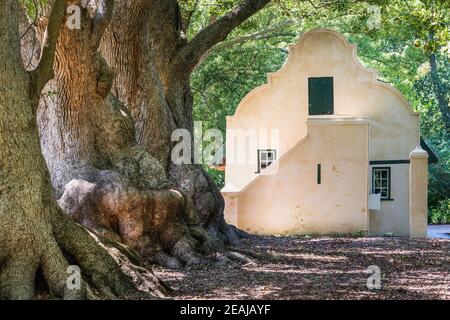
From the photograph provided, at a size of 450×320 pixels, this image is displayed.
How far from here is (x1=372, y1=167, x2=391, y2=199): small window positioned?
31.7m

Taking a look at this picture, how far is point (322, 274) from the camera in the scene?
1593 cm

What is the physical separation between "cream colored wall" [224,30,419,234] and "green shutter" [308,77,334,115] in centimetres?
18

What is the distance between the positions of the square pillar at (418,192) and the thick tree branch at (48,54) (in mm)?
16009

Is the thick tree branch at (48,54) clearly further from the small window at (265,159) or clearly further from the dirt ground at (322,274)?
the small window at (265,159)

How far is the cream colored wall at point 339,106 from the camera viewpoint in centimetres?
3177

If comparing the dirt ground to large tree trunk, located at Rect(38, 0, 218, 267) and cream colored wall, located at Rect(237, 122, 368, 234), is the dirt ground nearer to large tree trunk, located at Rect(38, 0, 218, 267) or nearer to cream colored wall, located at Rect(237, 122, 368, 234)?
large tree trunk, located at Rect(38, 0, 218, 267)

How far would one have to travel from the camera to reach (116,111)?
57.6ft

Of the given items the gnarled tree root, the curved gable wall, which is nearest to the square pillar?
the curved gable wall

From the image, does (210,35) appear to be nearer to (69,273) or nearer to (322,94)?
(69,273)
